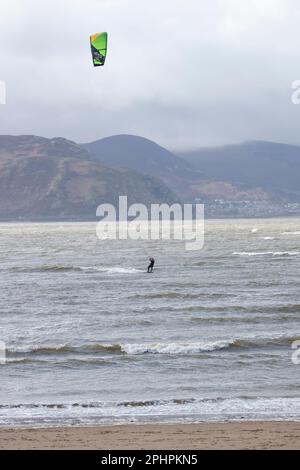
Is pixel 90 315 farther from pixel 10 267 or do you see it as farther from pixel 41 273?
pixel 10 267

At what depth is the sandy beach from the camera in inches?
576

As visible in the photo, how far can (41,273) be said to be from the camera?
61.9m

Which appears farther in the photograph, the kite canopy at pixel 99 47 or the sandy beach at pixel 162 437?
the kite canopy at pixel 99 47

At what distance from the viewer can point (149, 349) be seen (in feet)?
87.1

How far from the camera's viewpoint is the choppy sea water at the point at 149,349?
19016 mm

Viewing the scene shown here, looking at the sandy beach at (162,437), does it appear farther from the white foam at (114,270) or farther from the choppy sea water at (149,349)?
the white foam at (114,270)

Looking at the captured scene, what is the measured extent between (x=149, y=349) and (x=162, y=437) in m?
11.1

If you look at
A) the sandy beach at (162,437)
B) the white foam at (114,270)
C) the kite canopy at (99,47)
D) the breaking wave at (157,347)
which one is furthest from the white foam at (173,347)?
the white foam at (114,270)

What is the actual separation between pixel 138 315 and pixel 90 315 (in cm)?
229

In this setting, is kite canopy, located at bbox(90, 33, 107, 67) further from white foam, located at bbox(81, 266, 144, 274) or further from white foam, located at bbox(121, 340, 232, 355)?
white foam, located at bbox(81, 266, 144, 274)

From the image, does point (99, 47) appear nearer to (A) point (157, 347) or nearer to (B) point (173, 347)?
(A) point (157, 347)

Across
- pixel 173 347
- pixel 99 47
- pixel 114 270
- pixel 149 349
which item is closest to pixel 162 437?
pixel 149 349

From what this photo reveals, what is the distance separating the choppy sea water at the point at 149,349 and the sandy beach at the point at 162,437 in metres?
1.06
